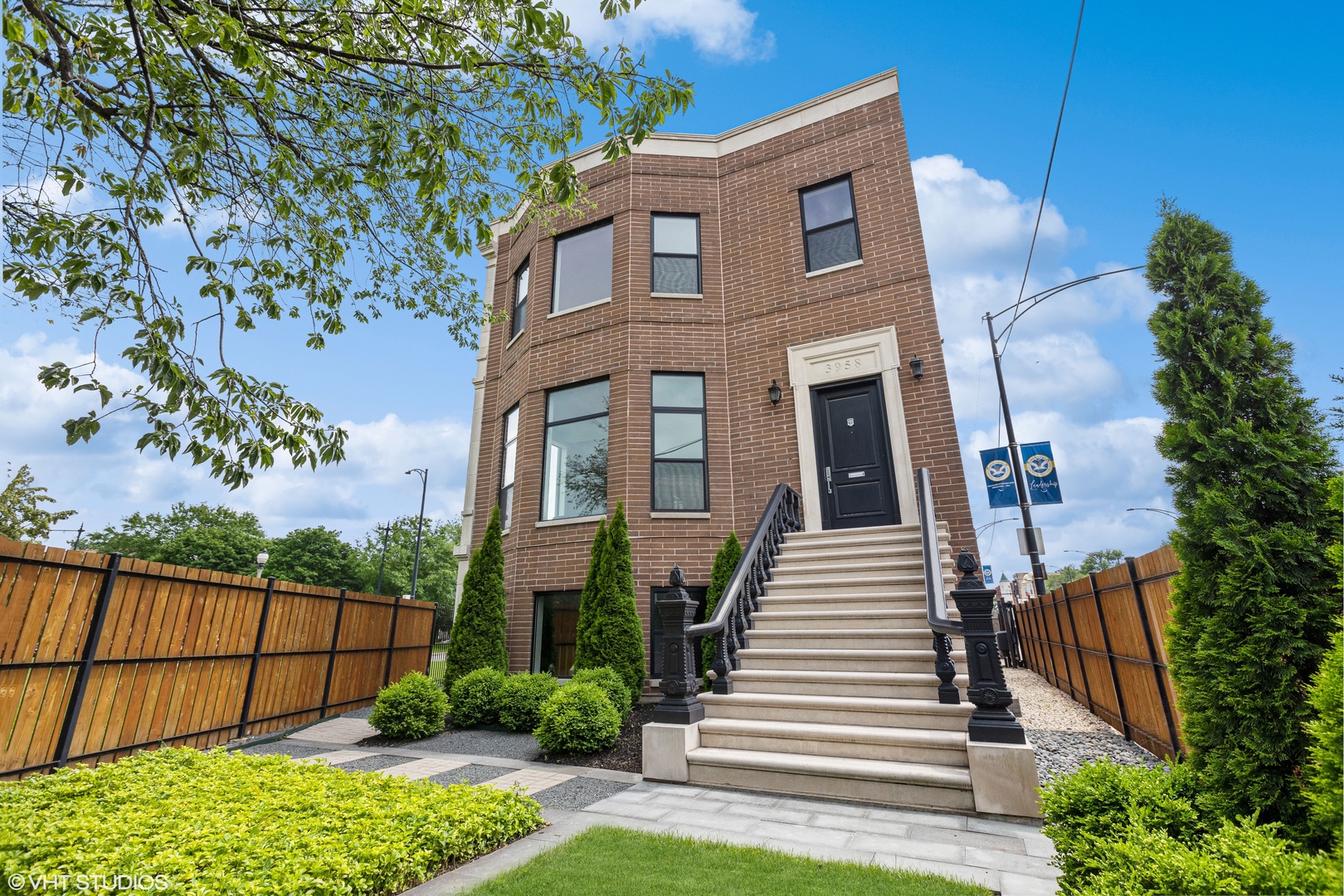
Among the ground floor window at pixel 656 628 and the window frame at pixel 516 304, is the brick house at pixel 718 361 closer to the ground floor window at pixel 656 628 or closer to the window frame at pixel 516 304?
the ground floor window at pixel 656 628

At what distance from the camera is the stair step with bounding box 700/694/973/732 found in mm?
4867

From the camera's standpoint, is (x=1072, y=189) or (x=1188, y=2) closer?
(x=1188, y=2)

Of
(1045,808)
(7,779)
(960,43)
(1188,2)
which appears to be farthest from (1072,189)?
(7,779)

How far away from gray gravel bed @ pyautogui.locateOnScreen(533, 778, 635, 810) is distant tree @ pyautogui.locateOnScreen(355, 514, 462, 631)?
44.5 meters

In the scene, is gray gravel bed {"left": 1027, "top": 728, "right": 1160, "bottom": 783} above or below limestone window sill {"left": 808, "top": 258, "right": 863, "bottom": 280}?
below

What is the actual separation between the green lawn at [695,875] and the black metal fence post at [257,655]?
567 centimetres

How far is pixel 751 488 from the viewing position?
9.65m

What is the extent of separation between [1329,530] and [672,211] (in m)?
10.5

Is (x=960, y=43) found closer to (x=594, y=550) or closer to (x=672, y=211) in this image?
(x=672, y=211)

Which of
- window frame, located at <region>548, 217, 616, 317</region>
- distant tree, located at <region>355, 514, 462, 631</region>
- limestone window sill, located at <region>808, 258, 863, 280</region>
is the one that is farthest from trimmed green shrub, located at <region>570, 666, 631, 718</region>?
distant tree, located at <region>355, 514, 462, 631</region>

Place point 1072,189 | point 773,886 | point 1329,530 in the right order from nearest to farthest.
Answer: point 1329,530 < point 773,886 < point 1072,189

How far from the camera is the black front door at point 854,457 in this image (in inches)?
350

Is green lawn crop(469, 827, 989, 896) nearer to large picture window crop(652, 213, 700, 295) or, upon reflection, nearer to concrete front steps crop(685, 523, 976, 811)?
concrete front steps crop(685, 523, 976, 811)

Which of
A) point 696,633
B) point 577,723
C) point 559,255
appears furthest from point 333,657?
point 559,255
